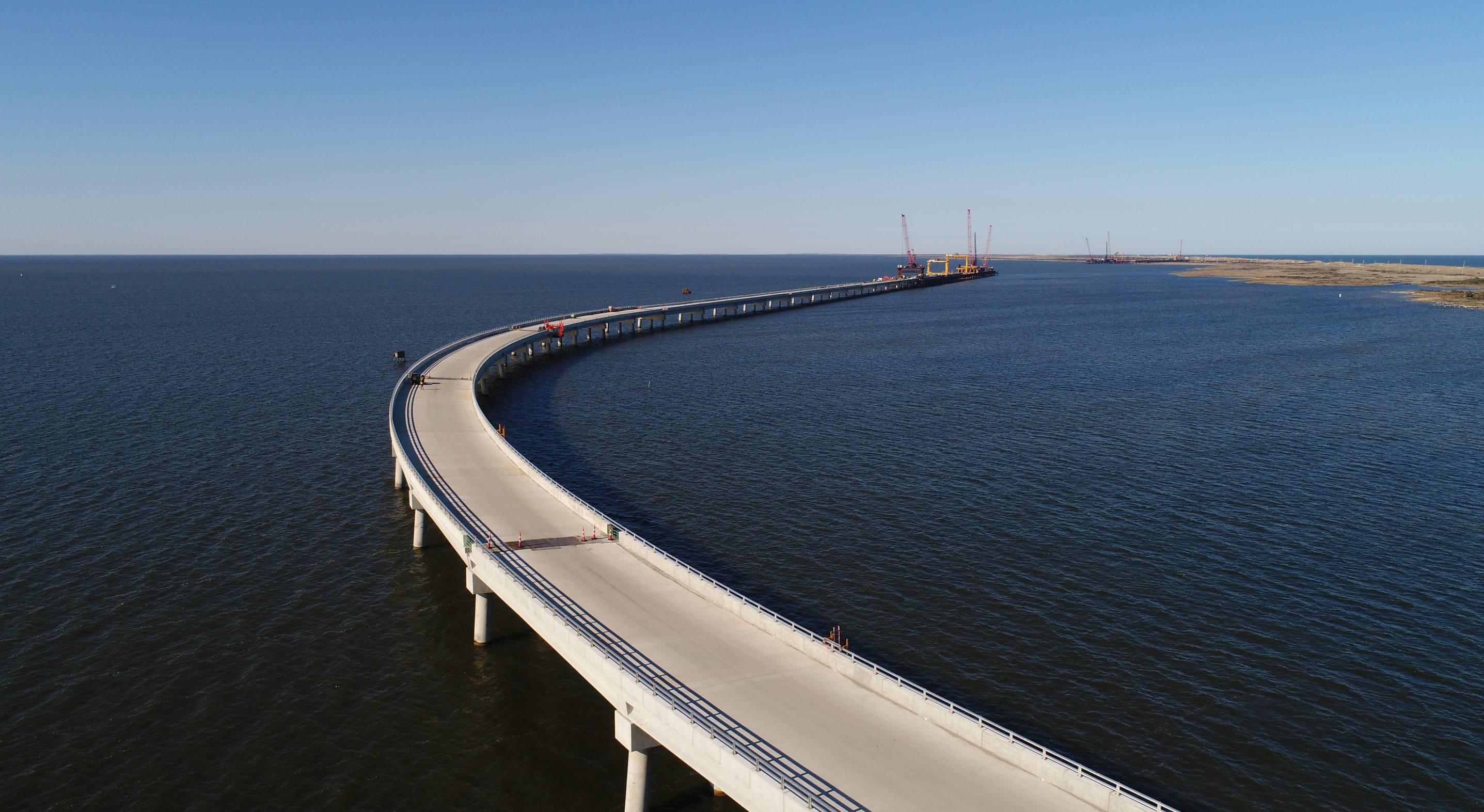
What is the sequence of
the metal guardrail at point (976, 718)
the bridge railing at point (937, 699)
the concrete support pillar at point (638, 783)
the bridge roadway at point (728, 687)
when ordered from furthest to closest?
the concrete support pillar at point (638, 783) < the bridge roadway at point (728, 687) < the bridge railing at point (937, 699) < the metal guardrail at point (976, 718)

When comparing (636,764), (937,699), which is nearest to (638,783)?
(636,764)

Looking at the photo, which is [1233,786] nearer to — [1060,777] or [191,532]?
[1060,777]

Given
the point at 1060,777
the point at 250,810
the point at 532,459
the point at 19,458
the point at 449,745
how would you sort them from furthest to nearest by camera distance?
the point at 532,459
the point at 19,458
the point at 449,745
the point at 250,810
the point at 1060,777

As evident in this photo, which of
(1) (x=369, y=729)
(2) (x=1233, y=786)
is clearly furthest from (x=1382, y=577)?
(1) (x=369, y=729)

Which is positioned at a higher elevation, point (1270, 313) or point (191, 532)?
point (1270, 313)

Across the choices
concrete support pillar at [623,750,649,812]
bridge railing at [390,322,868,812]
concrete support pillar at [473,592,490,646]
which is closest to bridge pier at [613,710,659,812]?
concrete support pillar at [623,750,649,812]

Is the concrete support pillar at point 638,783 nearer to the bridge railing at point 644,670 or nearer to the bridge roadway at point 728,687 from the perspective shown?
the bridge roadway at point 728,687

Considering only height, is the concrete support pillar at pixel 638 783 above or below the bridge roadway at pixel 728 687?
below

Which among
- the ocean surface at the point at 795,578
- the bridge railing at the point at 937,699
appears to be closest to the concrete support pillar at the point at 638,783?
the ocean surface at the point at 795,578
